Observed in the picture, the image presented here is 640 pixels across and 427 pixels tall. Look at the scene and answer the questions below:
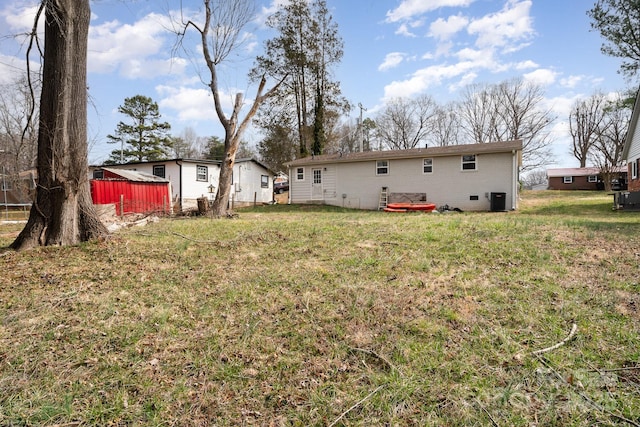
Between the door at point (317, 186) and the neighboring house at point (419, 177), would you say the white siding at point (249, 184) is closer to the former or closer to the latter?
the neighboring house at point (419, 177)

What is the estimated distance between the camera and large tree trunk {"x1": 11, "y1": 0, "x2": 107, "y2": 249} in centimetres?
542

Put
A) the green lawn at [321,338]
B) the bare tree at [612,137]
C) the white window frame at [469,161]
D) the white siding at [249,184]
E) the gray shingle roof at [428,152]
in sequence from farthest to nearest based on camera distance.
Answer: the bare tree at [612,137], the white siding at [249,184], the white window frame at [469,161], the gray shingle roof at [428,152], the green lawn at [321,338]

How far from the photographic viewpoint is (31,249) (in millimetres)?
5277

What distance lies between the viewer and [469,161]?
1561 cm

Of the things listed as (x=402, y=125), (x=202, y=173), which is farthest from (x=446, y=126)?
(x=202, y=173)

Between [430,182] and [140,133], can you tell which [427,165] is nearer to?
[430,182]

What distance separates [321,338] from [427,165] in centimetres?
1525

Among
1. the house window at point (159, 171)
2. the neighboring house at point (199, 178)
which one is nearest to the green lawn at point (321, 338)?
the neighboring house at point (199, 178)

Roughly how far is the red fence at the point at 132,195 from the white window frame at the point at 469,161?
14290 millimetres

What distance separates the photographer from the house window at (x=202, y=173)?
69.3ft

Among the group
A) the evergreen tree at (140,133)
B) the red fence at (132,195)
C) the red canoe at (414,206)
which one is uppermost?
the evergreen tree at (140,133)

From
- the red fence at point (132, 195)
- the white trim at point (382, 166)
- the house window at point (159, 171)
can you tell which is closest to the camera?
the red fence at point (132, 195)

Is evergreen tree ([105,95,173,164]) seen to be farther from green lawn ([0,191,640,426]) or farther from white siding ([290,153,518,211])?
green lawn ([0,191,640,426])

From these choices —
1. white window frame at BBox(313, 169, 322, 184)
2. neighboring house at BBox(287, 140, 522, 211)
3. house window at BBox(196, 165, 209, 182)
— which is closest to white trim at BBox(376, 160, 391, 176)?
neighboring house at BBox(287, 140, 522, 211)
